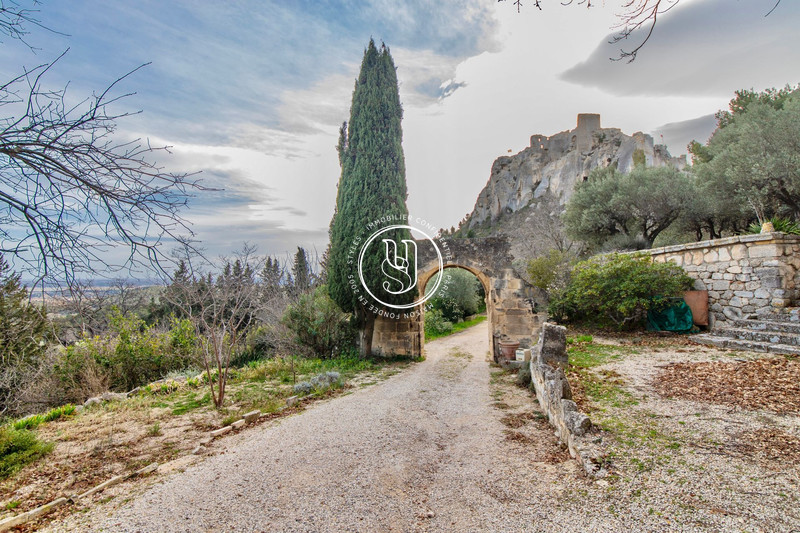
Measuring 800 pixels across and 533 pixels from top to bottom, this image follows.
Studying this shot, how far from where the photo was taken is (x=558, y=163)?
56.0 metres

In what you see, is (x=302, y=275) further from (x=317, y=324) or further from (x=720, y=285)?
(x=720, y=285)

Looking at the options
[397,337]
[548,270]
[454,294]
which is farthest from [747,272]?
[454,294]

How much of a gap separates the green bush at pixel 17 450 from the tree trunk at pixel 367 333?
7.27m

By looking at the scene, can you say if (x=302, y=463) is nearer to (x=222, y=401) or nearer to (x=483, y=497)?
(x=483, y=497)

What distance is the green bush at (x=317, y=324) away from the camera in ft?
35.6

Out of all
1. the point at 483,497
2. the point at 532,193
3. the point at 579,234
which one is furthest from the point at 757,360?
the point at 532,193

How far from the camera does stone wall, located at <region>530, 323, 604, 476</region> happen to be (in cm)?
351

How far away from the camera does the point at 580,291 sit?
11.2 meters

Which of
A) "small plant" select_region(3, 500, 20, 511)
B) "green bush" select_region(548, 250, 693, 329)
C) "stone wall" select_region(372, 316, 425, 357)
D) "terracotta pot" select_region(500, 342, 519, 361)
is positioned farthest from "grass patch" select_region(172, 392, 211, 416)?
"green bush" select_region(548, 250, 693, 329)

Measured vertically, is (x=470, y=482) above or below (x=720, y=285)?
below

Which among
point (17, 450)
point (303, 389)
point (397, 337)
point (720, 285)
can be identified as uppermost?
point (720, 285)

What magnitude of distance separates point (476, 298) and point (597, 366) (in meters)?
15.3

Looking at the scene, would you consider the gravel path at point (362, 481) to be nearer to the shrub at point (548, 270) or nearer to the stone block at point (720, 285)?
the stone block at point (720, 285)

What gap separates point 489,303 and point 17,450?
968 centimetres
